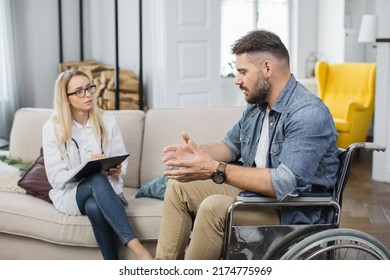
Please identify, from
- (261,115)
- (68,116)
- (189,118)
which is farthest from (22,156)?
(261,115)

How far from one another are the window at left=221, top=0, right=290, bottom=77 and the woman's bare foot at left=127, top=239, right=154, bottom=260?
4.54 metres

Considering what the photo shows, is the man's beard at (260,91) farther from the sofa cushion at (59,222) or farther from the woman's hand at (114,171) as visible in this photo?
the woman's hand at (114,171)

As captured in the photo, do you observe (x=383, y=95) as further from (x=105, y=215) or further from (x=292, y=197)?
(x=292, y=197)

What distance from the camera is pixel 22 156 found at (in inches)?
124

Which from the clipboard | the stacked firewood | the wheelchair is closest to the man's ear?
the wheelchair

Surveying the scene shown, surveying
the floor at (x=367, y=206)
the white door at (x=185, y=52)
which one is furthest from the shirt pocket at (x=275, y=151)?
the white door at (x=185, y=52)

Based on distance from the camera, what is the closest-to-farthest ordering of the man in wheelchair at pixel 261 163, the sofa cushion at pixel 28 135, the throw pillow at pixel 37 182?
the man in wheelchair at pixel 261 163, the throw pillow at pixel 37 182, the sofa cushion at pixel 28 135

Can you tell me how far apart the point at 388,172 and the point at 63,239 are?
2.86 m

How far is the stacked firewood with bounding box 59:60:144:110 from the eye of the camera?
5.24 meters

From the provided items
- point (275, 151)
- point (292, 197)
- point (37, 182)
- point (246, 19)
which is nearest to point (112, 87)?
point (246, 19)

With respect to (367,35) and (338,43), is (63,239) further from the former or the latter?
(338,43)

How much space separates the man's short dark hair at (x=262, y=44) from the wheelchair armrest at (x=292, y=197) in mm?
454

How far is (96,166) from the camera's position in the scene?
2.48 metres

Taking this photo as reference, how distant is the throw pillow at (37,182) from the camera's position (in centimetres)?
277
